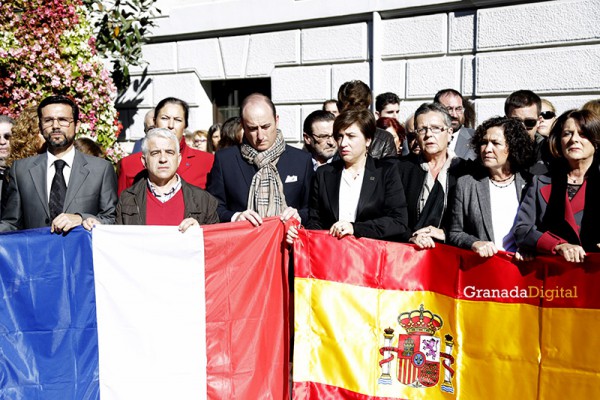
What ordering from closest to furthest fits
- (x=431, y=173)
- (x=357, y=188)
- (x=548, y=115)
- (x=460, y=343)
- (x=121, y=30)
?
(x=460, y=343) < (x=357, y=188) < (x=431, y=173) < (x=548, y=115) < (x=121, y=30)

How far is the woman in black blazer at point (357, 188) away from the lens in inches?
180

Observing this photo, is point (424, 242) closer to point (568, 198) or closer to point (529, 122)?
point (568, 198)

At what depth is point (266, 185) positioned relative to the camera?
479 centimetres

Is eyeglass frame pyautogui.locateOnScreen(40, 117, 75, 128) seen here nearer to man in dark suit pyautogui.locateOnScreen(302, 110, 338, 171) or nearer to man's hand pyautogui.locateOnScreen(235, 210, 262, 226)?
man's hand pyautogui.locateOnScreen(235, 210, 262, 226)

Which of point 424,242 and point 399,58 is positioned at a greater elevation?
point 399,58

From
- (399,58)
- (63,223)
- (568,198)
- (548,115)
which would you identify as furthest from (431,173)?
(399,58)

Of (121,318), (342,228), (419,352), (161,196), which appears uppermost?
(161,196)

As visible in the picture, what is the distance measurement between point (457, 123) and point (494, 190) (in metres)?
2.07

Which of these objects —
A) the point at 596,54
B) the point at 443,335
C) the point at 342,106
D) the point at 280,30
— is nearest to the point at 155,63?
the point at 280,30

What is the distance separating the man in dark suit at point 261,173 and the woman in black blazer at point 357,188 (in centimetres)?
21

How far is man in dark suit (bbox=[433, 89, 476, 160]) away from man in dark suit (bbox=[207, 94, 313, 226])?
1.67 m

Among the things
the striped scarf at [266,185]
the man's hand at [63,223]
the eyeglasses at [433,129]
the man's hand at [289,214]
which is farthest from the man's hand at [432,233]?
the man's hand at [63,223]

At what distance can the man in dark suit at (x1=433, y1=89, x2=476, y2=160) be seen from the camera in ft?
19.4

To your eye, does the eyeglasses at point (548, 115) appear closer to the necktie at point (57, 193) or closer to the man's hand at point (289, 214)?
the man's hand at point (289, 214)
